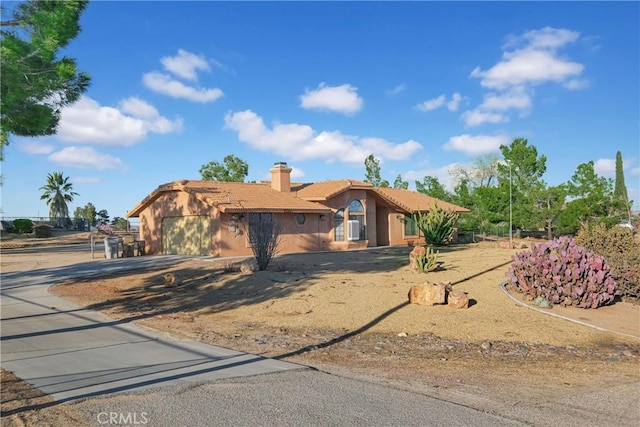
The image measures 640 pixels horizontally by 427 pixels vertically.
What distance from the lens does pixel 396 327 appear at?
11281mm

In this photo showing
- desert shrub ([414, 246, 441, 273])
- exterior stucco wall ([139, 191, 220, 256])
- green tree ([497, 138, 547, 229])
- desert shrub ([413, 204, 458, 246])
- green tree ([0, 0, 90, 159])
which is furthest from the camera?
green tree ([497, 138, 547, 229])

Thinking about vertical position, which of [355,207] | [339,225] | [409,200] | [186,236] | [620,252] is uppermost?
[409,200]

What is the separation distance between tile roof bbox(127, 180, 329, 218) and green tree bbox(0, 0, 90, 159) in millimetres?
15191

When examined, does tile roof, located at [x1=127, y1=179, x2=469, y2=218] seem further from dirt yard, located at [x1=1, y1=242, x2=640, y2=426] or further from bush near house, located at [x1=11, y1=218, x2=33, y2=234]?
bush near house, located at [x1=11, y1=218, x2=33, y2=234]

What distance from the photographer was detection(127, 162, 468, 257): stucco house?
1062 inches

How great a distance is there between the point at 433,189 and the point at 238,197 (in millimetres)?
26441

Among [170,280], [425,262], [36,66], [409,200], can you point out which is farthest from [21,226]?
[36,66]

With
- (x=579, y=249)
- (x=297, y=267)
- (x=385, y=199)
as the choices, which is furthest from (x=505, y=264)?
(x=385, y=199)

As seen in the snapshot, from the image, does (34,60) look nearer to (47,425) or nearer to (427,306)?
(47,425)

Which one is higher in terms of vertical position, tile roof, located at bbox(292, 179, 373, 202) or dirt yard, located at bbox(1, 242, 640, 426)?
tile roof, located at bbox(292, 179, 373, 202)

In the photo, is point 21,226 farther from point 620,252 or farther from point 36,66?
point 620,252

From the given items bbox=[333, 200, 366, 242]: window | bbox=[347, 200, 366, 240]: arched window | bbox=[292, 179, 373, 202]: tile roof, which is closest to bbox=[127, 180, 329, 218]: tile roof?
bbox=[292, 179, 373, 202]: tile roof

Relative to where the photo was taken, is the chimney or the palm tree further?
the palm tree

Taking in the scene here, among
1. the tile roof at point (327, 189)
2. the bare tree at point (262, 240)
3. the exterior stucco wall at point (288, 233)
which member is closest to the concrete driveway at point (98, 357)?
the bare tree at point (262, 240)
